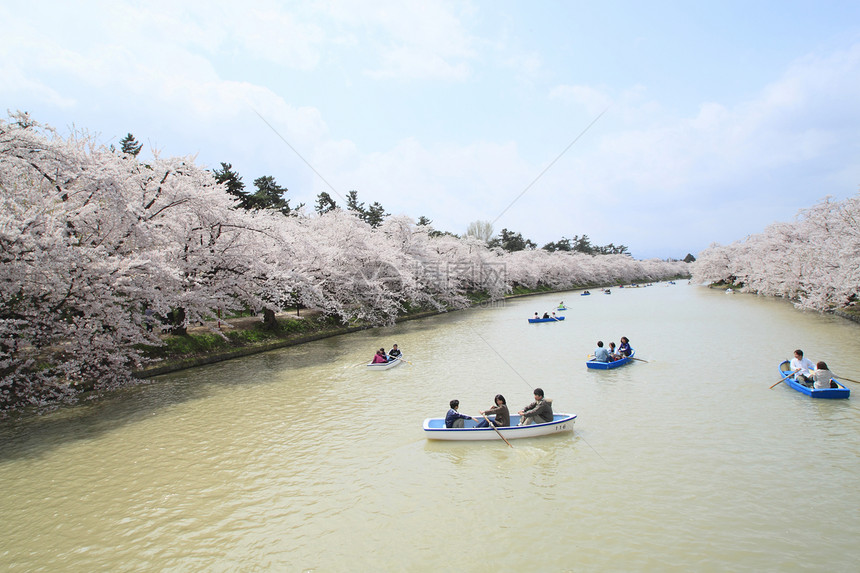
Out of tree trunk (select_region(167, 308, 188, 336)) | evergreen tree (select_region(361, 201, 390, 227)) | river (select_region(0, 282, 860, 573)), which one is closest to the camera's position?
river (select_region(0, 282, 860, 573))

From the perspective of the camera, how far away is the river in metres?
7.41

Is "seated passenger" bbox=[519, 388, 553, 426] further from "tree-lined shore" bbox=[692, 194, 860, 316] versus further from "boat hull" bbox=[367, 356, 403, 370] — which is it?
"tree-lined shore" bbox=[692, 194, 860, 316]

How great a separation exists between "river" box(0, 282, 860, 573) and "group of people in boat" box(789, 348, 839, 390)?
0.60 m

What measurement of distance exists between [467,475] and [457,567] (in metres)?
3.25

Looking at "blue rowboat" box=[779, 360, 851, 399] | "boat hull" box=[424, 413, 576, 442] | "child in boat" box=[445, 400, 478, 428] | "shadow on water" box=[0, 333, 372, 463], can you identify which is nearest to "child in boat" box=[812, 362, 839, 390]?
"blue rowboat" box=[779, 360, 851, 399]

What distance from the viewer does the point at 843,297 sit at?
99.0 feet

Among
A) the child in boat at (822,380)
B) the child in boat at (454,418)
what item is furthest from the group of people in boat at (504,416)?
the child in boat at (822,380)

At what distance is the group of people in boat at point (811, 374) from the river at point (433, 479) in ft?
1.97

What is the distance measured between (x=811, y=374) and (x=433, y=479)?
13.9 meters

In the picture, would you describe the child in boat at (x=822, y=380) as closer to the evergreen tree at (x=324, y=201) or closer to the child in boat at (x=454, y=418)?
the child in boat at (x=454, y=418)

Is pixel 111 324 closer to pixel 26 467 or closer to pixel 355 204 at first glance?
pixel 26 467

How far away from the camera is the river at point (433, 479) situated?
7.41 m

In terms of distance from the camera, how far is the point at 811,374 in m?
14.6

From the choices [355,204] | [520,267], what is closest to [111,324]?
[355,204]
